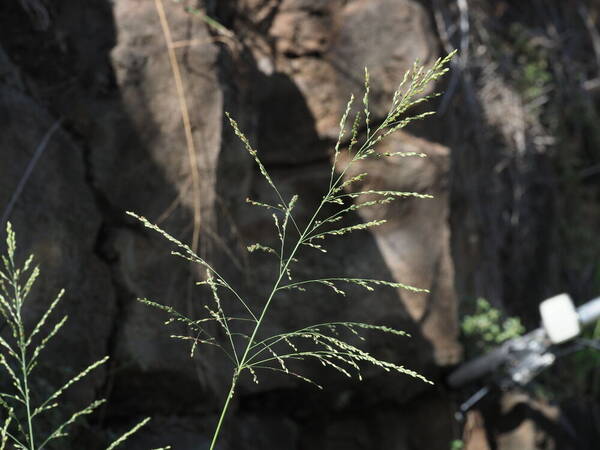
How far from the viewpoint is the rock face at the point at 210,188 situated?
7.83 ft

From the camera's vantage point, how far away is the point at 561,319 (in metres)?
3.33

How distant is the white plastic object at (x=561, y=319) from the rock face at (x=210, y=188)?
40 cm

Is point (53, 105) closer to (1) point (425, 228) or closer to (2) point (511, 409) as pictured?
(1) point (425, 228)

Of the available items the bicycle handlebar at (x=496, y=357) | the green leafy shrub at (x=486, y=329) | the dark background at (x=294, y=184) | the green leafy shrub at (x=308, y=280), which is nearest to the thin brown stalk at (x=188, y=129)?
the dark background at (x=294, y=184)

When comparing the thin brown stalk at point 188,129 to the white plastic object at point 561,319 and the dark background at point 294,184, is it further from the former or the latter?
the white plastic object at point 561,319

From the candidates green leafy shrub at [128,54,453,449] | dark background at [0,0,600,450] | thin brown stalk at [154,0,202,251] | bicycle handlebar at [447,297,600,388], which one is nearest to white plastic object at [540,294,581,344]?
bicycle handlebar at [447,297,600,388]

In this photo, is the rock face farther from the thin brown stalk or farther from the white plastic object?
the white plastic object

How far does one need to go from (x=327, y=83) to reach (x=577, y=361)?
2296mm

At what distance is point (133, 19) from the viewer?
262 cm

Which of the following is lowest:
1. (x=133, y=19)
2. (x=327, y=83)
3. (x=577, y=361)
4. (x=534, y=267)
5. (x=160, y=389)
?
(x=577, y=361)

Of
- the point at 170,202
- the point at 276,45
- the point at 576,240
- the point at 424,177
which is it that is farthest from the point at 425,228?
the point at 576,240

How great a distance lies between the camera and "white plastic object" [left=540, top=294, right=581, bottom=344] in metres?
3.32

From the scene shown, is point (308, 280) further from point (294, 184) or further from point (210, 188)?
point (294, 184)

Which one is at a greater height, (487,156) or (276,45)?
(276,45)
